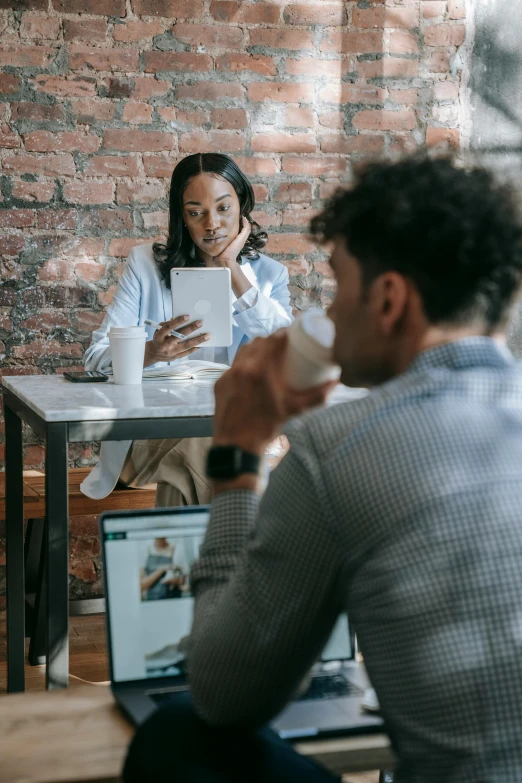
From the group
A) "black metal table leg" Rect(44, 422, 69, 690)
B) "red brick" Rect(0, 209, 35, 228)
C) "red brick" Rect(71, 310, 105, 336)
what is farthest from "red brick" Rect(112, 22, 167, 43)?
"black metal table leg" Rect(44, 422, 69, 690)

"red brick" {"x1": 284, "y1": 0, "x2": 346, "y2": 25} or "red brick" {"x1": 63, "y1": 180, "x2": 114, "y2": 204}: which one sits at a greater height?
"red brick" {"x1": 284, "y1": 0, "x2": 346, "y2": 25}

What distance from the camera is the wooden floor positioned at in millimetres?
2562

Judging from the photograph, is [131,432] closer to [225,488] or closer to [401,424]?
[225,488]

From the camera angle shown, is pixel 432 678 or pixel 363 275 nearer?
pixel 432 678

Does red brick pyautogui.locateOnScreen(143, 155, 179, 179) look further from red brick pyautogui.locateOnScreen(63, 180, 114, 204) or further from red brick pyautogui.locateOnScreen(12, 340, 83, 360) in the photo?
red brick pyautogui.locateOnScreen(12, 340, 83, 360)

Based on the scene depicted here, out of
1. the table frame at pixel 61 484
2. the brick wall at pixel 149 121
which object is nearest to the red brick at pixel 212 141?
the brick wall at pixel 149 121

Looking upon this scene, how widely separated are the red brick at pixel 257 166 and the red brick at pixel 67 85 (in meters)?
0.52

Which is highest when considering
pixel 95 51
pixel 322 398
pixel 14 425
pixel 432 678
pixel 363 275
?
pixel 95 51

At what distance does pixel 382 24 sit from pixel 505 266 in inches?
109

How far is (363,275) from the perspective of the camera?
2.81 ft

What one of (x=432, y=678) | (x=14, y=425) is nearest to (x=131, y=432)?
(x=14, y=425)

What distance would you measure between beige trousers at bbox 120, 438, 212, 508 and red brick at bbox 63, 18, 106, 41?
1.35 metres

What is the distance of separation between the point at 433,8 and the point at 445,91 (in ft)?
0.94

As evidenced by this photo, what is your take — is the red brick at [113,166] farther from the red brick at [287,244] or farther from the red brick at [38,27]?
the red brick at [287,244]
